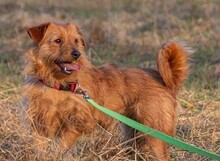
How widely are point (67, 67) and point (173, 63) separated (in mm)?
1033

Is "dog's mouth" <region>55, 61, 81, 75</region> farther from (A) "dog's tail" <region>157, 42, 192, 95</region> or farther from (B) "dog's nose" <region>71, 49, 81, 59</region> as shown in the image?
(A) "dog's tail" <region>157, 42, 192, 95</region>

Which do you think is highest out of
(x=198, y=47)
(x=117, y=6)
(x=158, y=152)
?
(x=158, y=152)

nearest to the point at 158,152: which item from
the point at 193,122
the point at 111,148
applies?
the point at 111,148

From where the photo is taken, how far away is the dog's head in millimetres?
6516

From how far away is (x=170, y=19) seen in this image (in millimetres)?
16094

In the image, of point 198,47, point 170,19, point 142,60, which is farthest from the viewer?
point 170,19

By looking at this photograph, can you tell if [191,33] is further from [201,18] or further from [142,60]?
[142,60]

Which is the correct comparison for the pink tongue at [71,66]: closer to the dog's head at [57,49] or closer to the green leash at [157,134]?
the dog's head at [57,49]

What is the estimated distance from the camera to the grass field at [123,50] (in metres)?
6.30

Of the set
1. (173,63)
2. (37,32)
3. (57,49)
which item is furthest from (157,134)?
(37,32)

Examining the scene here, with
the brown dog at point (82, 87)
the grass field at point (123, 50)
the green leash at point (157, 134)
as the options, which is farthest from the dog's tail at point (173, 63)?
the green leash at point (157, 134)

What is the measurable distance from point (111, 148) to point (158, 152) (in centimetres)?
64

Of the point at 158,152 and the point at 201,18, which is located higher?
the point at 158,152

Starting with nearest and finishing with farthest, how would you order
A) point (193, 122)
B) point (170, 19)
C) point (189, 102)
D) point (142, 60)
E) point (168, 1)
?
point (193, 122) → point (189, 102) → point (142, 60) → point (170, 19) → point (168, 1)
